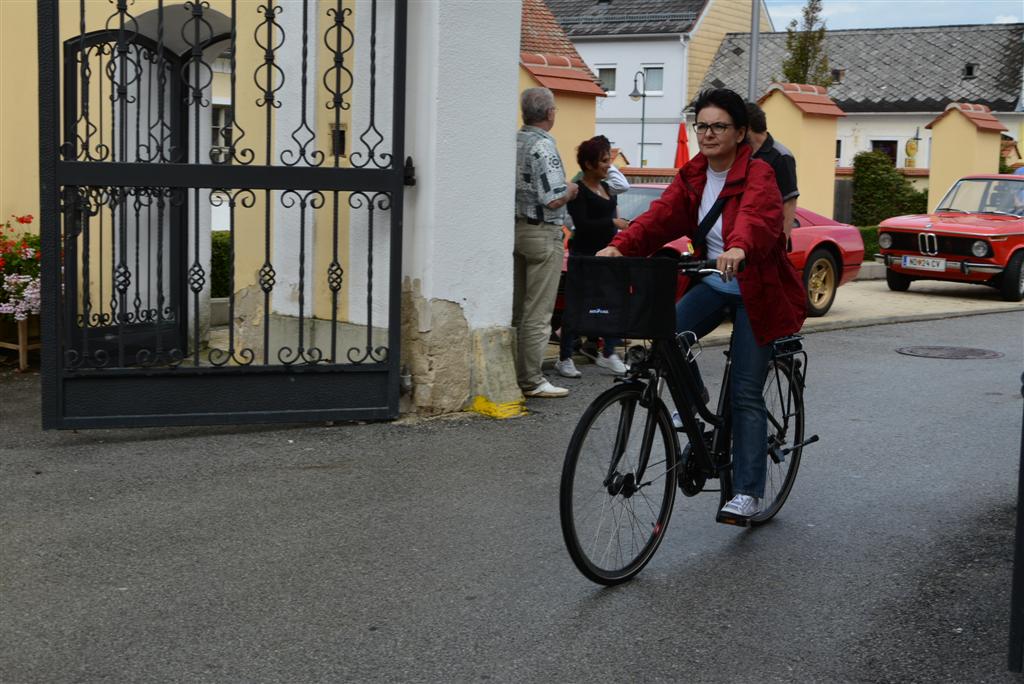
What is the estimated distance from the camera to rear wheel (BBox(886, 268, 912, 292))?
1783 cm

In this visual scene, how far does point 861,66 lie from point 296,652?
170 ft

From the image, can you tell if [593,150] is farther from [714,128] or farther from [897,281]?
[897,281]

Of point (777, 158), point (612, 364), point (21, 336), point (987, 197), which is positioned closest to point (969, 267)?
point (987, 197)

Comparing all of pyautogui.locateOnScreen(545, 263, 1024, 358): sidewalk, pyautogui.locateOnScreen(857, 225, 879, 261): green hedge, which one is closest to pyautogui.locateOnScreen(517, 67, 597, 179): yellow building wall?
pyautogui.locateOnScreen(545, 263, 1024, 358): sidewalk

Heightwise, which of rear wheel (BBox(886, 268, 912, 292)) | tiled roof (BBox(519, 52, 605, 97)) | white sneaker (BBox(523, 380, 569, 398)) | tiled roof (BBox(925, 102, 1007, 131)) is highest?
tiled roof (BBox(925, 102, 1007, 131))

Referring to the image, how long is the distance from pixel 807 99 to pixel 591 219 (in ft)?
40.9

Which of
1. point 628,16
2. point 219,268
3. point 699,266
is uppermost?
point 628,16

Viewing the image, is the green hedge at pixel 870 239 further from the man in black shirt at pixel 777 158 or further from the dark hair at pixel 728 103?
the dark hair at pixel 728 103

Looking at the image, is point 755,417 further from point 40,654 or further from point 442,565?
point 40,654

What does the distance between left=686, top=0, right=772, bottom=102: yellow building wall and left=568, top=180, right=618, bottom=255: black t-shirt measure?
44760 millimetres

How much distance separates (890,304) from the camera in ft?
53.3

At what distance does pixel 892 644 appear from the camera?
4.51m

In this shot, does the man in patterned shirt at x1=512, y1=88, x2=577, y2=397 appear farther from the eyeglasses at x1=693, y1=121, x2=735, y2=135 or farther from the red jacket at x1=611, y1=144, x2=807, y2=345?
the eyeglasses at x1=693, y1=121, x2=735, y2=135

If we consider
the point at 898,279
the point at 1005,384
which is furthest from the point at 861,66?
the point at 1005,384
